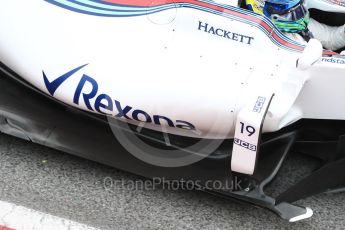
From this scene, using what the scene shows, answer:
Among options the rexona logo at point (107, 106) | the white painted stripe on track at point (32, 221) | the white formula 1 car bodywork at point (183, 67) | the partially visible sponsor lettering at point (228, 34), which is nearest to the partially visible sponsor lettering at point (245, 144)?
the white formula 1 car bodywork at point (183, 67)

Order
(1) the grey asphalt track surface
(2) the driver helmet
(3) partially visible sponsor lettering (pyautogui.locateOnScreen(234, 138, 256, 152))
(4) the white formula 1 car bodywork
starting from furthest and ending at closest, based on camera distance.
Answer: (2) the driver helmet, (1) the grey asphalt track surface, (4) the white formula 1 car bodywork, (3) partially visible sponsor lettering (pyautogui.locateOnScreen(234, 138, 256, 152))

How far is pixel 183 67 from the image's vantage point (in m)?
2.44

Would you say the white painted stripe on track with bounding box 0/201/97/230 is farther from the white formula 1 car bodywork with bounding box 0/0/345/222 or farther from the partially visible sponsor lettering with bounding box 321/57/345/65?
the partially visible sponsor lettering with bounding box 321/57/345/65

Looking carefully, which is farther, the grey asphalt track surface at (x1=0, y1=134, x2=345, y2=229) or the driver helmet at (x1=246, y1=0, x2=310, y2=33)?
the driver helmet at (x1=246, y1=0, x2=310, y2=33)

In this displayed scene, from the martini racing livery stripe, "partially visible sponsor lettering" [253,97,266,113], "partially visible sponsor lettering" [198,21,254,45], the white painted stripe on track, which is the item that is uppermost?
the martini racing livery stripe

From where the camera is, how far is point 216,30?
246cm

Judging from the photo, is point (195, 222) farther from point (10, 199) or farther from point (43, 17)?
point (43, 17)

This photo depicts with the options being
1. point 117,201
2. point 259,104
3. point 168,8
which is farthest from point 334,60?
point 117,201

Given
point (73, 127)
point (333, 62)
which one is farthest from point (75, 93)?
point (333, 62)

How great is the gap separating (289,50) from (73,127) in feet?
3.41

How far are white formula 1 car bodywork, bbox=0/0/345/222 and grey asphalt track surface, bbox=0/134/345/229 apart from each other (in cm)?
36

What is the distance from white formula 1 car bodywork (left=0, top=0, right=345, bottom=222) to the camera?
7.86 feet

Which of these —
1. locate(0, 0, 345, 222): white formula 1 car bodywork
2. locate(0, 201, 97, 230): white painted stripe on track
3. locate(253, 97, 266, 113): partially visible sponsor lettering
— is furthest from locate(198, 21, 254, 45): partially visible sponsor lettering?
locate(0, 201, 97, 230): white painted stripe on track

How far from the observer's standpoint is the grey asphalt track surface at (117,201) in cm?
259
